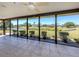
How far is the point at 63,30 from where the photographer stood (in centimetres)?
809

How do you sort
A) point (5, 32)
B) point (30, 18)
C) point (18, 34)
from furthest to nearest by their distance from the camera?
point (5, 32)
point (18, 34)
point (30, 18)

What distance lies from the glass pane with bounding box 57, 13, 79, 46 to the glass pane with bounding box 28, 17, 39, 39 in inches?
91.0

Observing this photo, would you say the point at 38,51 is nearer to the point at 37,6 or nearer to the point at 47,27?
the point at 37,6

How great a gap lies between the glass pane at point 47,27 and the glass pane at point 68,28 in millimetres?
556

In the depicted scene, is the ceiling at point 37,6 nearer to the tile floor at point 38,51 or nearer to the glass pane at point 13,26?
the tile floor at point 38,51

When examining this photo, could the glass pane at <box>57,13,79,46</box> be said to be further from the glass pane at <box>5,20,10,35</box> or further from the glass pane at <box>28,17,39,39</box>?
the glass pane at <box>5,20,10,35</box>

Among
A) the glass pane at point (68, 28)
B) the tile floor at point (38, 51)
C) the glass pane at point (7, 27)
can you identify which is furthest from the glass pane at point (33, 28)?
the glass pane at point (7, 27)

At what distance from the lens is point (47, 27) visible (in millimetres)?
9172

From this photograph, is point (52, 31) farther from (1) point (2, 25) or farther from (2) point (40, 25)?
(1) point (2, 25)

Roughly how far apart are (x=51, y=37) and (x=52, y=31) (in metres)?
0.45

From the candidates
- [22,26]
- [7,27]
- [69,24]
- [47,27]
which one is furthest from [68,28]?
[7,27]

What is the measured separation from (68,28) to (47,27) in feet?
6.02

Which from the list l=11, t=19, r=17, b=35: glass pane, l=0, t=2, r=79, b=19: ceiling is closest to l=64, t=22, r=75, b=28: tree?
l=0, t=2, r=79, b=19: ceiling

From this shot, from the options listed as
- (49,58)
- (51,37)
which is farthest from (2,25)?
(49,58)
